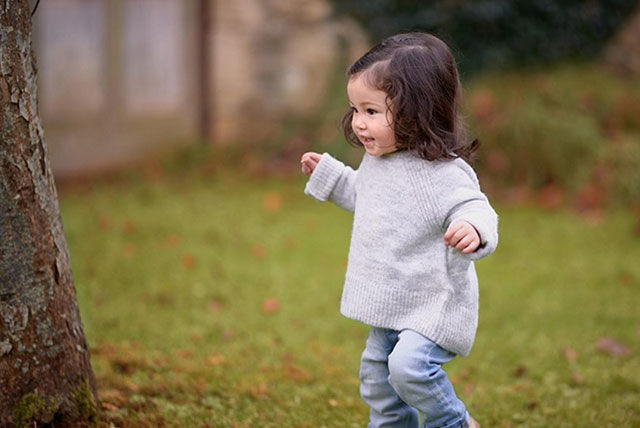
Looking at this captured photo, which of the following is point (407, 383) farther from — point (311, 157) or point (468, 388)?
point (468, 388)

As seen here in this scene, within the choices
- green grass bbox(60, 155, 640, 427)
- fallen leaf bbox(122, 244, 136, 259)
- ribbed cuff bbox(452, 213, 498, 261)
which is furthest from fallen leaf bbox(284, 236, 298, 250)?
ribbed cuff bbox(452, 213, 498, 261)

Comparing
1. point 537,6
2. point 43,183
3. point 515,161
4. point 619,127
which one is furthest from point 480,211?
point 537,6

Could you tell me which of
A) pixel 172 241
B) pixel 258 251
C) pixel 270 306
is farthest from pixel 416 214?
pixel 172 241

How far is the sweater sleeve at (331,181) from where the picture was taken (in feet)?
9.13

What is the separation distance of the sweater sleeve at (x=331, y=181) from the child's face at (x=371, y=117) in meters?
0.24

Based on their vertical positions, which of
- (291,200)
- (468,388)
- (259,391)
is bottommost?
(291,200)

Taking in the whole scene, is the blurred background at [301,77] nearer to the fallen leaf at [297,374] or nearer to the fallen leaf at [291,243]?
the fallen leaf at [291,243]

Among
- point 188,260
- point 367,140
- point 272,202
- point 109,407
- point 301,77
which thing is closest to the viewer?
point 367,140

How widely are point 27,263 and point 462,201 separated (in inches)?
53.8

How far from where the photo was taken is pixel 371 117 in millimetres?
2514

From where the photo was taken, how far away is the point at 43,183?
2.54 metres

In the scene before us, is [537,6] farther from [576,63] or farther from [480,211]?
[480,211]

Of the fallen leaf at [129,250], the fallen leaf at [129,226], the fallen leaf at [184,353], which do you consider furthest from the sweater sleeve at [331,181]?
the fallen leaf at [129,226]

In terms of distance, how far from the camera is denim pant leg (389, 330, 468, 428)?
243cm
